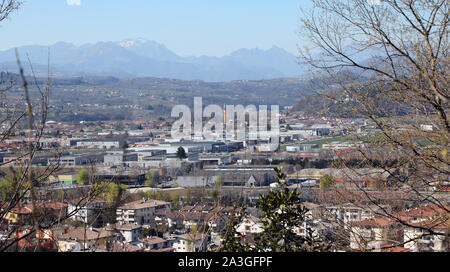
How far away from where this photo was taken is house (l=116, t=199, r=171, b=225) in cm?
629

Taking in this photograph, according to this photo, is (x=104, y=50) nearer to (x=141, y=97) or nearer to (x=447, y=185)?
(x=141, y=97)

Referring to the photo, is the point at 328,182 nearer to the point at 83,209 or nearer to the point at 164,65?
the point at 83,209

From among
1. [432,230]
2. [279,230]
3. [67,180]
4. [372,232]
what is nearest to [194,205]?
[279,230]

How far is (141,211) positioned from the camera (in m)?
6.65

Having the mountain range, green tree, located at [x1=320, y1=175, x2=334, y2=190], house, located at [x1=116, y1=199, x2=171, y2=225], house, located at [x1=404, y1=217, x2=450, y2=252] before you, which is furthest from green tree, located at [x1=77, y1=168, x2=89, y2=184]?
the mountain range

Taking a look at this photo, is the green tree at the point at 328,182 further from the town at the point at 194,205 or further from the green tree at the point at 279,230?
the green tree at the point at 279,230

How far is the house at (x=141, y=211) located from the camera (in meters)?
6.29

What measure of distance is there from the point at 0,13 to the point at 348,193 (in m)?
2.02

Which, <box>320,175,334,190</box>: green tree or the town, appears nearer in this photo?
the town

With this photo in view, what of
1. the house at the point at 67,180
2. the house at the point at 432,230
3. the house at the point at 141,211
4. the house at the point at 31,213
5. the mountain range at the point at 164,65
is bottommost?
the house at the point at 141,211

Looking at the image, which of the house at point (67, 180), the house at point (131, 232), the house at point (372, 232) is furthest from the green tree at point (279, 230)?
the house at point (131, 232)

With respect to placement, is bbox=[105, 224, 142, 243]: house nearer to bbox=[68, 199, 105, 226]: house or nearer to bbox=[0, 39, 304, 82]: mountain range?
bbox=[68, 199, 105, 226]: house

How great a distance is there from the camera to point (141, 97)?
40.7 m

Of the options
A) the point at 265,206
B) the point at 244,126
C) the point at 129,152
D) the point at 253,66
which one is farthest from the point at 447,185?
the point at 253,66
